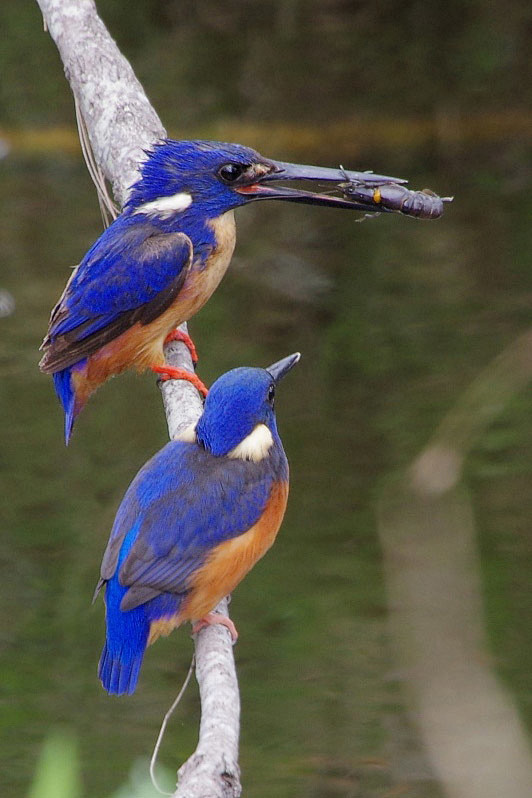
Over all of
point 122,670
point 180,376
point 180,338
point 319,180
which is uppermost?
point 319,180

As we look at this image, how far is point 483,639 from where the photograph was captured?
8.85 ft

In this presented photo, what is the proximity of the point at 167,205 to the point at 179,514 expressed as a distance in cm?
109

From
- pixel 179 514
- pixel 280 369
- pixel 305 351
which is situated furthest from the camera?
pixel 305 351

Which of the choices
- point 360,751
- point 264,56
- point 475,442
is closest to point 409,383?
point 475,442

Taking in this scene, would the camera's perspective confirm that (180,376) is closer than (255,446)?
No

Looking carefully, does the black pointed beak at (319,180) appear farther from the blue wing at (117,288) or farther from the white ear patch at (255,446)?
the white ear patch at (255,446)

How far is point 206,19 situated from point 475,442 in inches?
173

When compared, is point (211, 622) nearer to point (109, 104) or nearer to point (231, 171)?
point (231, 171)

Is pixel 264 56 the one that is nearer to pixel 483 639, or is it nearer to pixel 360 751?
pixel 360 751

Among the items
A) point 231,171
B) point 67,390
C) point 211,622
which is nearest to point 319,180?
point 231,171

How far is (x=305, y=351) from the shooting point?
23.7ft

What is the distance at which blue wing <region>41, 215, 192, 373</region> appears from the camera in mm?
3752

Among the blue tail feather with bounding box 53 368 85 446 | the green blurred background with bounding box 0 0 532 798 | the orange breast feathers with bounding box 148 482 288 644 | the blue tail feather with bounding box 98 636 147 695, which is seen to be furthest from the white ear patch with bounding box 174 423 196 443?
the green blurred background with bounding box 0 0 532 798

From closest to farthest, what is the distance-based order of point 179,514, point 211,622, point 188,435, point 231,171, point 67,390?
point 211,622 → point 179,514 → point 188,435 → point 231,171 → point 67,390
